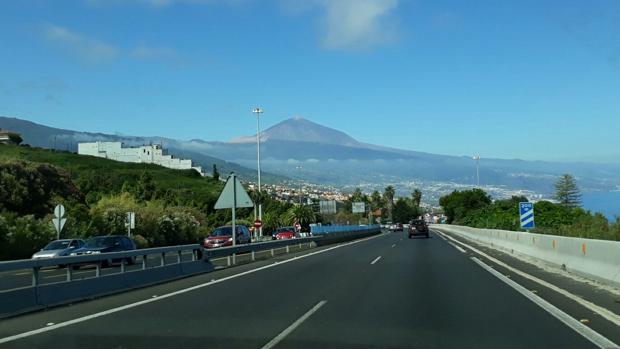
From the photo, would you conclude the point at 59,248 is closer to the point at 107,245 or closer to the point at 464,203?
the point at 107,245

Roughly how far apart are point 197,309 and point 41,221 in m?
31.7

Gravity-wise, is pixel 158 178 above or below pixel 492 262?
above

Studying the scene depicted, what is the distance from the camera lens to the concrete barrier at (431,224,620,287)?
610 inches

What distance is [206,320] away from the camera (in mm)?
11398

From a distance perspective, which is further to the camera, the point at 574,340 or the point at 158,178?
the point at 158,178

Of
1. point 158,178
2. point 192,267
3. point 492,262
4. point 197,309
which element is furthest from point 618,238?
point 158,178

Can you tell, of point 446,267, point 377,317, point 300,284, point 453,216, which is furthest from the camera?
point 453,216

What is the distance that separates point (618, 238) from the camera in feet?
74.6

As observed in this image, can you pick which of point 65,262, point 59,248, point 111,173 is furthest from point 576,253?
point 111,173

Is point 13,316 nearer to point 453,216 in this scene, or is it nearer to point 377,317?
point 377,317

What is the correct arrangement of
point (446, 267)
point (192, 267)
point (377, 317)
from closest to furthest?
point (377, 317)
point (192, 267)
point (446, 267)

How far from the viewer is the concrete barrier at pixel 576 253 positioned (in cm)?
1550

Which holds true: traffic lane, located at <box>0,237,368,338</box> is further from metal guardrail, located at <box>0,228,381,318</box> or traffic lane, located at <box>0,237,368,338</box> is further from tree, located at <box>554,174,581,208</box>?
tree, located at <box>554,174,581,208</box>

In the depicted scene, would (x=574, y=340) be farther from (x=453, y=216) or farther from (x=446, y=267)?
(x=453, y=216)
